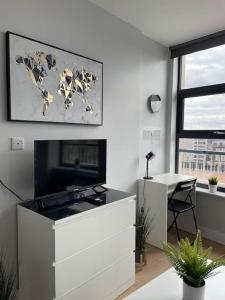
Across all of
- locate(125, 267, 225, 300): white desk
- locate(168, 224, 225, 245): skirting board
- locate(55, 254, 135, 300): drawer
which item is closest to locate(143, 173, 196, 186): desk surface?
locate(168, 224, 225, 245): skirting board

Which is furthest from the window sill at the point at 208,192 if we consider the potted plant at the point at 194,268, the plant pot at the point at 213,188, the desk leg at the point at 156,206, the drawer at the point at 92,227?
the potted plant at the point at 194,268

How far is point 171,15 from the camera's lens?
258 centimetres

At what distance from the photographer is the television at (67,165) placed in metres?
1.77

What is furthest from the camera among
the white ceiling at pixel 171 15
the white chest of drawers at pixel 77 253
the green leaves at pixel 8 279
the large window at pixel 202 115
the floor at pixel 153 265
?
the large window at pixel 202 115

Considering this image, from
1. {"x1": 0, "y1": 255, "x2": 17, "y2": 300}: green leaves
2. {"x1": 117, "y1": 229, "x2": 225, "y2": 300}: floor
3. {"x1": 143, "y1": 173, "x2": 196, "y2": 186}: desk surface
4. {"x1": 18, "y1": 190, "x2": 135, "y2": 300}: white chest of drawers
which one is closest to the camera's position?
{"x1": 18, "y1": 190, "x2": 135, "y2": 300}: white chest of drawers

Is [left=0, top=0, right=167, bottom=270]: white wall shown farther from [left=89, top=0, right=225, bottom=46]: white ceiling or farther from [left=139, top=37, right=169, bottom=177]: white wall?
[left=89, top=0, right=225, bottom=46]: white ceiling

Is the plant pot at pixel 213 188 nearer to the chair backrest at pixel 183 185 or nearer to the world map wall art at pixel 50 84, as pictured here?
the chair backrest at pixel 183 185

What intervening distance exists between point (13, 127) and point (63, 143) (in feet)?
1.32

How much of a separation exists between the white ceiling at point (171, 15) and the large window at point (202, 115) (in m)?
0.40

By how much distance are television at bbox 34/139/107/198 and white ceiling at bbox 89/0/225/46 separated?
4.71 ft

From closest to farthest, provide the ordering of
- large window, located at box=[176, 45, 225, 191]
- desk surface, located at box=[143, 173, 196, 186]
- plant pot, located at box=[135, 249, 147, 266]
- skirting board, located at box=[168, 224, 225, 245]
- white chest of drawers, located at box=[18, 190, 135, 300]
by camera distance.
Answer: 1. white chest of drawers, located at box=[18, 190, 135, 300]
2. plant pot, located at box=[135, 249, 147, 266]
3. desk surface, located at box=[143, 173, 196, 186]
4. skirting board, located at box=[168, 224, 225, 245]
5. large window, located at box=[176, 45, 225, 191]

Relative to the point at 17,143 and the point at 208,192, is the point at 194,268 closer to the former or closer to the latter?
the point at 17,143

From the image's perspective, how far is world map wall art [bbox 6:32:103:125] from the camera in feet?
5.90

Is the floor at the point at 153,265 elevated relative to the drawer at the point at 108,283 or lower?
lower
